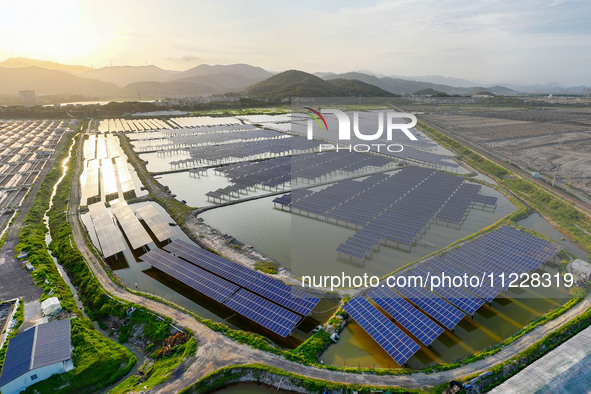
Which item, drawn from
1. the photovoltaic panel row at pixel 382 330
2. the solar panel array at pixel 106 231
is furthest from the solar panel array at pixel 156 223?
the photovoltaic panel row at pixel 382 330

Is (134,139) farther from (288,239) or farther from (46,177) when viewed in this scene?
(288,239)

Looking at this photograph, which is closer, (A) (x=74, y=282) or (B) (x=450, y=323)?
(B) (x=450, y=323)

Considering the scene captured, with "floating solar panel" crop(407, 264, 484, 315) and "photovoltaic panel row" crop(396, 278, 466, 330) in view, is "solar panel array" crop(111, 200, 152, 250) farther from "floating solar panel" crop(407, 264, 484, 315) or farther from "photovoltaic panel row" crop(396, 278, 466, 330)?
"floating solar panel" crop(407, 264, 484, 315)

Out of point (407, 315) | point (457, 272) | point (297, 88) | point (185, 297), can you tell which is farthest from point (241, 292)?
point (297, 88)

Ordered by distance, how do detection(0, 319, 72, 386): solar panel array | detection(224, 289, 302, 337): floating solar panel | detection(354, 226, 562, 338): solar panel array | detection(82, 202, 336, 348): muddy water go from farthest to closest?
detection(82, 202, 336, 348): muddy water, detection(354, 226, 562, 338): solar panel array, detection(224, 289, 302, 337): floating solar panel, detection(0, 319, 72, 386): solar panel array

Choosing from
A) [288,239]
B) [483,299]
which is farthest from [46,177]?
[483,299]

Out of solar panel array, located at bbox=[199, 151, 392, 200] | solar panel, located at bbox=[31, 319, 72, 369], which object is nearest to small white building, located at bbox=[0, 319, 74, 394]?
solar panel, located at bbox=[31, 319, 72, 369]

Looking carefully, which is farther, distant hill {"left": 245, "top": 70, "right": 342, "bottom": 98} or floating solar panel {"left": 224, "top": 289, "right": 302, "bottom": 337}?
distant hill {"left": 245, "top": 70, "right": 342, "bottom": 98}
